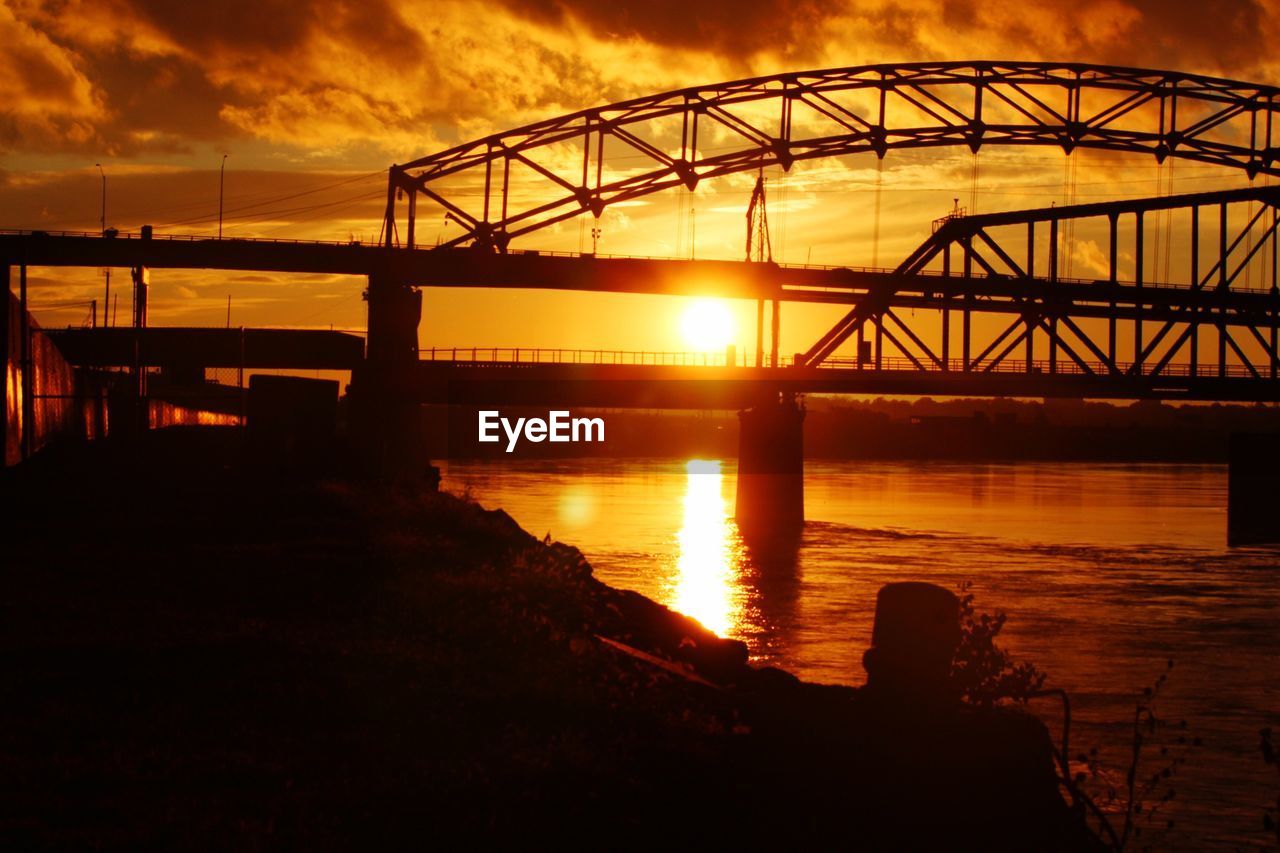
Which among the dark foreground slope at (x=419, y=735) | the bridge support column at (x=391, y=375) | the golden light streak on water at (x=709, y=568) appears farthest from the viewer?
the bridge support column at (x=391, y=375)

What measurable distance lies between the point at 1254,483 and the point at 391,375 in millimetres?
52750

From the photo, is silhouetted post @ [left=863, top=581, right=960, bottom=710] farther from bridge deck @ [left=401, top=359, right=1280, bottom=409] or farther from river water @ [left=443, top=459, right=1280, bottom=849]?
bridge deck @ [left=401, top=359, right=1280, bottom=409]

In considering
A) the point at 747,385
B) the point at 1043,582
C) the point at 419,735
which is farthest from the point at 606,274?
the point at 419,735

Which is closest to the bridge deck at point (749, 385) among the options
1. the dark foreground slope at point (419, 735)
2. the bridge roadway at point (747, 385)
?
the bridge roadway at point (747, 385)

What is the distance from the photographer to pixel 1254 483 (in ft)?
152

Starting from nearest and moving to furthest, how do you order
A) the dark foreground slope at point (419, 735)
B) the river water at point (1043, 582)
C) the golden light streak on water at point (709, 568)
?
the dark foreground slope at point (419, 735)
the river water at point (1043, 582)
the golden light streak on water at point (709, 568)

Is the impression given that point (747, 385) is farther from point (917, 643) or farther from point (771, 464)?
point (917, 643)

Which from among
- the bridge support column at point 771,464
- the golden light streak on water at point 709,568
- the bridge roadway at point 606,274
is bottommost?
the golden light streak on water at point 709,568

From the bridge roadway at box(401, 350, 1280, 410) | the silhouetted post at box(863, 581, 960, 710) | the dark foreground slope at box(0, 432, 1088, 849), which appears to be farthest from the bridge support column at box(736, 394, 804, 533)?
the silhouetted post at box(863, 581, 960, 710)

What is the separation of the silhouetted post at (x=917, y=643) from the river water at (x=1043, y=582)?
28.0ft

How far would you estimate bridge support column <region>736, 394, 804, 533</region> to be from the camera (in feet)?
314

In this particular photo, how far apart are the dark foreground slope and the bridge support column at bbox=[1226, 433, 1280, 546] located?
22.9m

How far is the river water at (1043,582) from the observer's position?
83.6ft

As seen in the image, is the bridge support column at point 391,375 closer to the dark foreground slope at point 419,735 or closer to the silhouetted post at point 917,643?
the dark foreground slope at point 419,735
